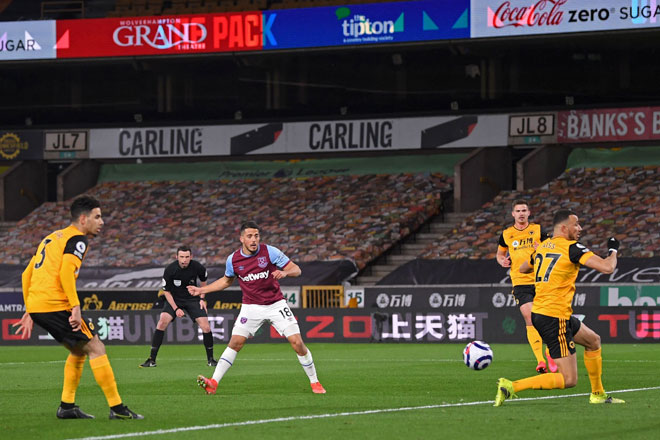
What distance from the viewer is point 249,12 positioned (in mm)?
38562

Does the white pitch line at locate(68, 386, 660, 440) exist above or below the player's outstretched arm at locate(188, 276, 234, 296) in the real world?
below

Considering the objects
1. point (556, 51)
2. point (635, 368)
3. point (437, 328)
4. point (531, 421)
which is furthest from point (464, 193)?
point (531, 421)

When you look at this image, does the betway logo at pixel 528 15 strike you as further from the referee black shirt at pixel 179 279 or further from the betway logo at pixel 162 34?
the referee black shirt at pixel 179 279

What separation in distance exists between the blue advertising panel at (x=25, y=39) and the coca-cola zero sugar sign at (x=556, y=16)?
1494cm

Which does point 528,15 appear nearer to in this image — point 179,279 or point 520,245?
point 179,279

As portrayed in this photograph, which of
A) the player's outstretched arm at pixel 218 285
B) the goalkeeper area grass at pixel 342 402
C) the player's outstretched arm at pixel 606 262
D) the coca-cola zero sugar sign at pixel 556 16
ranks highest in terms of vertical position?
the coca-cola zero sugar sign at pixel 556 16

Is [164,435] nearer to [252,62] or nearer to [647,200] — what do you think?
[647,200]

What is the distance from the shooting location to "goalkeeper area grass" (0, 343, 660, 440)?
33.1 ft

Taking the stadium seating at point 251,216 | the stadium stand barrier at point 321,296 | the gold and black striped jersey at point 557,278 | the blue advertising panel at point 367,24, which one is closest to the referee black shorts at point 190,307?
the gold and black striped jersey at point 557,278

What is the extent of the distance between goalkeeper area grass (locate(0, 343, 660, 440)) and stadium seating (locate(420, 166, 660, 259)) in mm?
12186

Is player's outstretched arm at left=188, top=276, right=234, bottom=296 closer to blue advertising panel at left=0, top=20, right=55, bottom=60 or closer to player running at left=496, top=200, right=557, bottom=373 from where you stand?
player running at left=496, top=200, right=557, bottom=373

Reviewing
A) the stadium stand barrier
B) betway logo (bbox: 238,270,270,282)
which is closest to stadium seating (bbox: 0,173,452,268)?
the stadium stand barrier

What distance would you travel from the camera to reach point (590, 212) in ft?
122

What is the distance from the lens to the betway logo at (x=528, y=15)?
1377 inches
